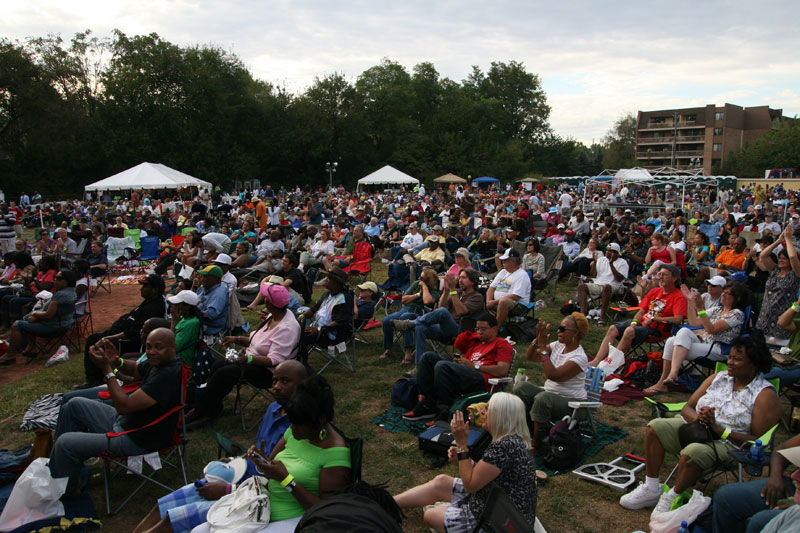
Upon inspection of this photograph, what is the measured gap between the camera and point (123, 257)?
1292 cm

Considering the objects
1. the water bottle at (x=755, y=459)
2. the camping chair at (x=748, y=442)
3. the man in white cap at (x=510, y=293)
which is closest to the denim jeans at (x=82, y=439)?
the camping chair at (x=748, y=442)

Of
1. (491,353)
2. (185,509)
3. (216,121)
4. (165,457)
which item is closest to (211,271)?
(165,457)

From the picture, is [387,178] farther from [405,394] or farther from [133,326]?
[405,394]

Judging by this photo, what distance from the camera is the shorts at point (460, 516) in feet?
9.78

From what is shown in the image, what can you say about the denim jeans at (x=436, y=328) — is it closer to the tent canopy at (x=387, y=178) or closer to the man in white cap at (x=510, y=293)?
the man in white cap at (x=510, y=293)

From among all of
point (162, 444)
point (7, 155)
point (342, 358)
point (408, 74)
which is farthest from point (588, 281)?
point (408, 74)

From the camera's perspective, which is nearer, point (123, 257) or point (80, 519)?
point (80, 519)

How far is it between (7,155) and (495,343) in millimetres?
40876

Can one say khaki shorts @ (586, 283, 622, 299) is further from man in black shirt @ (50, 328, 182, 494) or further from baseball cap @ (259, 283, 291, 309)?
man in black shirt @ (50, 328, 182, 494)

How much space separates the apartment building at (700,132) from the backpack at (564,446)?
88287 mm

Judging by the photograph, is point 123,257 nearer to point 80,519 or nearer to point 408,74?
point 80,519

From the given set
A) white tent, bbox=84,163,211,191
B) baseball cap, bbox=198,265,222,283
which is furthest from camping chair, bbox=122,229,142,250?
baseball cap, bbox=198,265,222,283

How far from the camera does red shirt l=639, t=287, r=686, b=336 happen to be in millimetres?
6168

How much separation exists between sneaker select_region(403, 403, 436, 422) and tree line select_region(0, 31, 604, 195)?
3724cm
